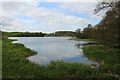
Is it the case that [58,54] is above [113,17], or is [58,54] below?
below

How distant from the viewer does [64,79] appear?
23.3ft

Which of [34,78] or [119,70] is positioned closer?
[34,78]

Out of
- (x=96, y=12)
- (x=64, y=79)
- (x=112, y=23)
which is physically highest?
(x=96, y=12)

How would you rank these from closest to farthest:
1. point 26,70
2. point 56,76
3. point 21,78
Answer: point 21,78 → point 56,76 → point 26,70

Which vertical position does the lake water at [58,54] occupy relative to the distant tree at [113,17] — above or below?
below

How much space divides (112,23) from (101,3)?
259cm

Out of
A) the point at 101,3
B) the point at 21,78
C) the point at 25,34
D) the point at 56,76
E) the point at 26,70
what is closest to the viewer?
the point at 21,78

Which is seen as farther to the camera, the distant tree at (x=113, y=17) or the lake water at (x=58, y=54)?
the lake water at (x=58, y=54)

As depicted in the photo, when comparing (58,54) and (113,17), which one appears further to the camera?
(58,54)

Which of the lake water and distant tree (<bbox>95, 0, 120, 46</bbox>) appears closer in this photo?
distant tree (<bbox>95, 0, 120, 46</bbox>)

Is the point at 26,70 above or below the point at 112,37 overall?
below

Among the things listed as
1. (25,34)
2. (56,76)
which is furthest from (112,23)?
(25,34)

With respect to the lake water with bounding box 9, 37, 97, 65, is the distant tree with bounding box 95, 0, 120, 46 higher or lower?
higher

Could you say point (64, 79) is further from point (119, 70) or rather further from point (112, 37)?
point (112, 37)
